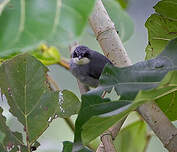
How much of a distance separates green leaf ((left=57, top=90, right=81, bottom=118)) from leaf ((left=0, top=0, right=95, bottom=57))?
53cm

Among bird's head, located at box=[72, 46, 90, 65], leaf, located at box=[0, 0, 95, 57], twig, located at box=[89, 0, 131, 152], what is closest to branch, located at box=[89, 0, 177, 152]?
twig, located at box=[89, 0, 131, 152]

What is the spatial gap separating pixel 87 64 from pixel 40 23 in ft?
5.18

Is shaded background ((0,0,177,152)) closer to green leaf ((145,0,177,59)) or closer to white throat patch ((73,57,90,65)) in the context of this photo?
white throat patch ((73,57,90,65))

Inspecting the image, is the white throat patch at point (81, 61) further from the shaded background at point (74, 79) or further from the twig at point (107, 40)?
the twig at point (107, 40)

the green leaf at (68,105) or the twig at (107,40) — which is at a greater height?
the twig at (107,40)

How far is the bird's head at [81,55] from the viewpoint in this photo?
2.18 meters

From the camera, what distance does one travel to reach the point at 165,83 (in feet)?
2.85

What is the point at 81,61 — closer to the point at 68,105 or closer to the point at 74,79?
the point at 74,79

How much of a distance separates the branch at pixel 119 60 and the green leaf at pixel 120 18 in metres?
0.60

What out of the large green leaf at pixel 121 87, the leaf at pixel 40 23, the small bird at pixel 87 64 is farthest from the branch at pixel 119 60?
the small bird at pixel 87 64

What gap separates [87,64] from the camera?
2320mm

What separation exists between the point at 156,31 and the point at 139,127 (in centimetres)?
60

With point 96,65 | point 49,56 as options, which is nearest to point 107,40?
point 49,56

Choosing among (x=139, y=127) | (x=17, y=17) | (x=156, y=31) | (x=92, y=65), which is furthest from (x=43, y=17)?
(x=92, y=65)
